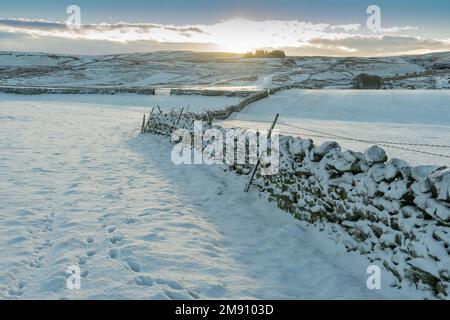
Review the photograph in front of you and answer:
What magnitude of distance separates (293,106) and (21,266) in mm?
34222

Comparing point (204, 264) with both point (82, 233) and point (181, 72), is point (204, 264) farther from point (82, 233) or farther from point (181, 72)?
point (181, 72)

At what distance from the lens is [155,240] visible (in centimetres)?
781

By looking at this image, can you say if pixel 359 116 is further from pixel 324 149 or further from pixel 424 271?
pixel 424 271

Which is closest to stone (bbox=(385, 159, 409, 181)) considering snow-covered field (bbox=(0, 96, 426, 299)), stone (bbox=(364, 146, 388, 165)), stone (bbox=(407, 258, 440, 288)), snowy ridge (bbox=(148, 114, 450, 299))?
snowy ridge (bbox=(148, 114, 450, 299))

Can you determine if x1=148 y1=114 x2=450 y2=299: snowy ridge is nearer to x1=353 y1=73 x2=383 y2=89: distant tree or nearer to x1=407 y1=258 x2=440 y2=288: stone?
x1=407 y1=258 x2=440 y2=288: stone

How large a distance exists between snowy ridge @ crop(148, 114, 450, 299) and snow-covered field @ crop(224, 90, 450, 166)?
31.5 ft

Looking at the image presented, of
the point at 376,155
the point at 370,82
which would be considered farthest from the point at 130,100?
the point at 376,155

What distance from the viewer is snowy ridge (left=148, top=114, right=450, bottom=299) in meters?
5.77

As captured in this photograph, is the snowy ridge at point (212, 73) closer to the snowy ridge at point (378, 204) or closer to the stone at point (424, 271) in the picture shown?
the snowy ridge at point (378, 204)

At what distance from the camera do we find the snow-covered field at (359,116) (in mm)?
23062

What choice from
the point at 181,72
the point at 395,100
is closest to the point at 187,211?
the point at 395,100

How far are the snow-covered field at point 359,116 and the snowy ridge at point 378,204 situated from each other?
9.59 meters

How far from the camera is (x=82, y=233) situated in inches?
308

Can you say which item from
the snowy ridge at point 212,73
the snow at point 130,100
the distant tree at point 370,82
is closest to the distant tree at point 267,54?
the snowy ridge at point 212,73
